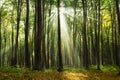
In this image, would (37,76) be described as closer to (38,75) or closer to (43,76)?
(38,75)

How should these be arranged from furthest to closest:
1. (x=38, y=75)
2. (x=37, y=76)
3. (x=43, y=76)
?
(x=43, y=76)
(x=38, y=75)
(x=37, y=76)

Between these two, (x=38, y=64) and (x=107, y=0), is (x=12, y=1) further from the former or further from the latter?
(x=38, y=64)

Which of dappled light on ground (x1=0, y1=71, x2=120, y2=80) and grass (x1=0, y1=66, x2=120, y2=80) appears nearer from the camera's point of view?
dappled light on ground (x1=0, y1=71, x2=120, y2=80)

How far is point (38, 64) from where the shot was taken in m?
15.9

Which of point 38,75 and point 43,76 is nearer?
point 38,75

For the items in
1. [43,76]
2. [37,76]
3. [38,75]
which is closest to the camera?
[37,76]

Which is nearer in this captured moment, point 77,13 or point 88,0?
point 88,0

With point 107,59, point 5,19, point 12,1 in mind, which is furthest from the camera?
point 107,59

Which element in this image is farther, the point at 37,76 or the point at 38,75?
the point at 38,75

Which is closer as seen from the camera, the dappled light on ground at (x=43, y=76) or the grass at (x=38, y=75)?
the dappled light on ground at (x=43, y=76)

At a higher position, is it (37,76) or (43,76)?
(37,76)

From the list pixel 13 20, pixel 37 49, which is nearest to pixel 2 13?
pixel 13 20

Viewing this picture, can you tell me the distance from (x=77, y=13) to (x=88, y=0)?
273 inches

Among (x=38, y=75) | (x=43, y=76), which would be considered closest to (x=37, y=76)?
(x=38, y=75)
